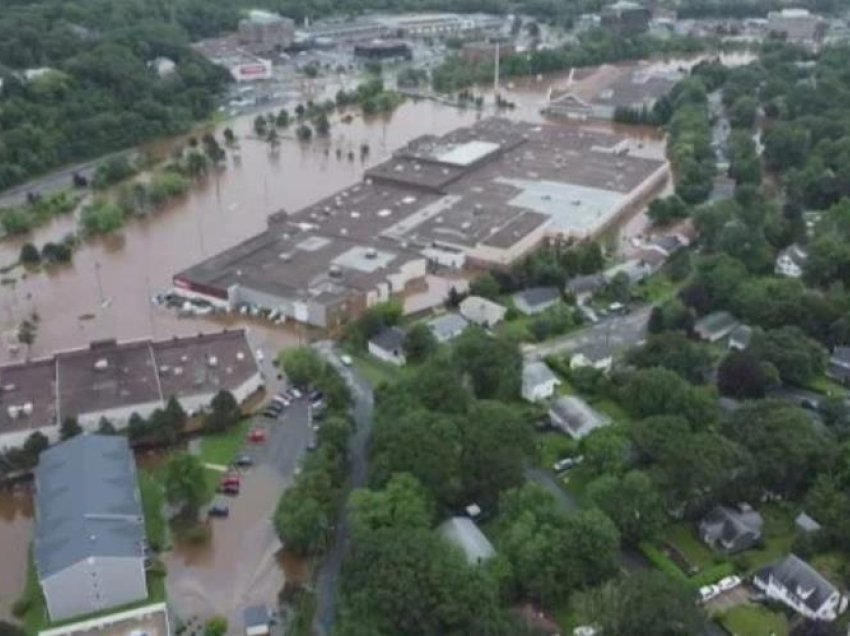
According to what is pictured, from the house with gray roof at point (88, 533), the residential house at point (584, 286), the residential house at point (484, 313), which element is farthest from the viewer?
the residential house at point (584, 286)

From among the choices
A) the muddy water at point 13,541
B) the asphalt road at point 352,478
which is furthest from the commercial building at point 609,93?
the muddy water at point 13,541

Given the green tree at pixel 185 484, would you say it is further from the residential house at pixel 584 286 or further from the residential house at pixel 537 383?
the residential house at pixel 584 286

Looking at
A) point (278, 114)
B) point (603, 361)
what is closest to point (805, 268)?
point (603, 361)

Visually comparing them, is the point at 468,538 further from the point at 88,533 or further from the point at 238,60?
the point at 238,60

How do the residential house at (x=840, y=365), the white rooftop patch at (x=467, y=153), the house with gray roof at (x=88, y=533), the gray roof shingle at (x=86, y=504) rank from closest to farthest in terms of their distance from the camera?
the house with gray roof at (x=88, y=533) < the gray roof shingle at (x=86, y=504) < the residential house at (x=840, y=365) < the white rooftop patch at (x=467, y=153)

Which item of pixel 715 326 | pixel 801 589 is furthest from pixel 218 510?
pixel 715 326

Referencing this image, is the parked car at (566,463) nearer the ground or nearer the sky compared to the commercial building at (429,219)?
nearer the ground
